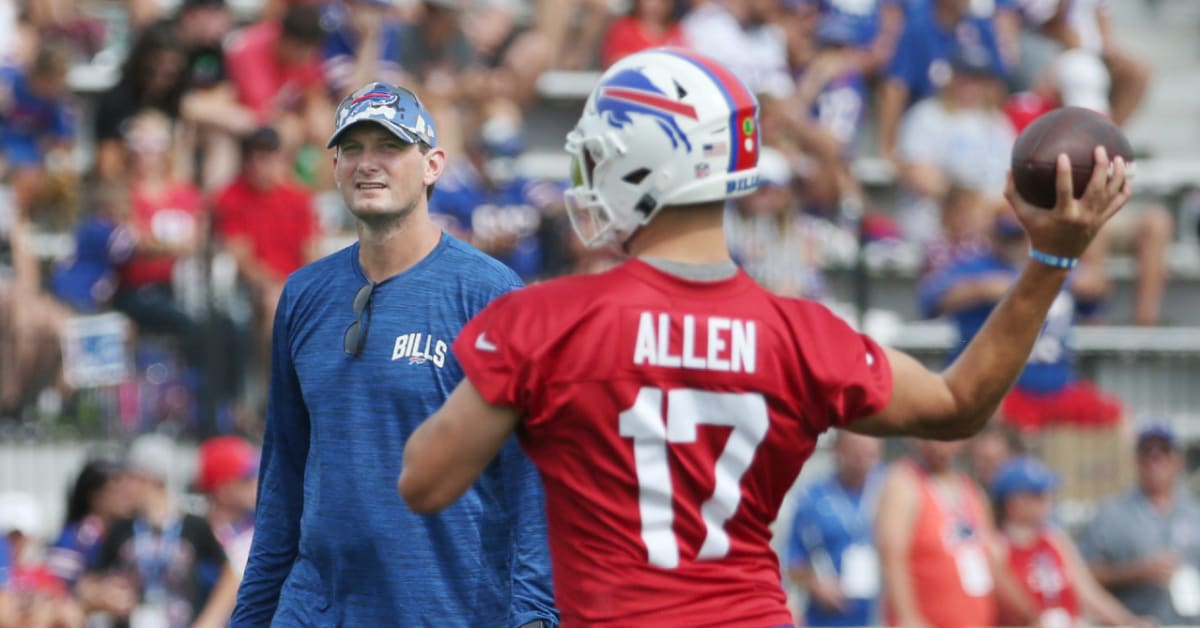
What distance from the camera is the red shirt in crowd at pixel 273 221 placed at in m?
11.2

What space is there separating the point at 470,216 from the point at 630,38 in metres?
2.78

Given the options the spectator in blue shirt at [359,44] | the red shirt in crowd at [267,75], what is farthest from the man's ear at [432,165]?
the spectator in blue shirt at [359,44]

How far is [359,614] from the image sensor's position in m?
4.91

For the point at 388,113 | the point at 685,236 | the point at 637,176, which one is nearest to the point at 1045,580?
the point at 388,113

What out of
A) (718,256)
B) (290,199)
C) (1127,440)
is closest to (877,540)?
(1127,440)

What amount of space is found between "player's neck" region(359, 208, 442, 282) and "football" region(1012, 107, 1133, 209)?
180 cm

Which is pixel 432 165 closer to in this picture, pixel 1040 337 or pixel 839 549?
pixel 839 549

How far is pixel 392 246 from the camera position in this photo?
5070mm

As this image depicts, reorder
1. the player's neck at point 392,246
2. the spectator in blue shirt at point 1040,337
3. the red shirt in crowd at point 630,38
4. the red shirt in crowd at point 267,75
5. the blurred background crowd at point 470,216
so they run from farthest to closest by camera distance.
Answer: the red shirt in crowd at point 630,38 < the red shirt in crowd at point 267,75 < the spectator in blue shirt at point 1040,337 < the blurred background crowd at point 470,216 < the player's neck at point 392,246

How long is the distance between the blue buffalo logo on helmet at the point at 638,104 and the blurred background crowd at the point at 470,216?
5.71m

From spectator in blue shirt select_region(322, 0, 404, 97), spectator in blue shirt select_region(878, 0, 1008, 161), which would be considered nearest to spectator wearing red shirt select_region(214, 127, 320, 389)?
spectator in blue shirt select_region(322, 0, 404, 97)

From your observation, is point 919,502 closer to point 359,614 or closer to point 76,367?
point 76,367

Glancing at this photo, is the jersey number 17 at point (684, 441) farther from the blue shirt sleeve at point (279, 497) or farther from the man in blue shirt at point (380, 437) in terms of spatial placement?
the blue shirt sleeve at point (279, 497)

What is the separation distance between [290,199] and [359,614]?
6.64m
